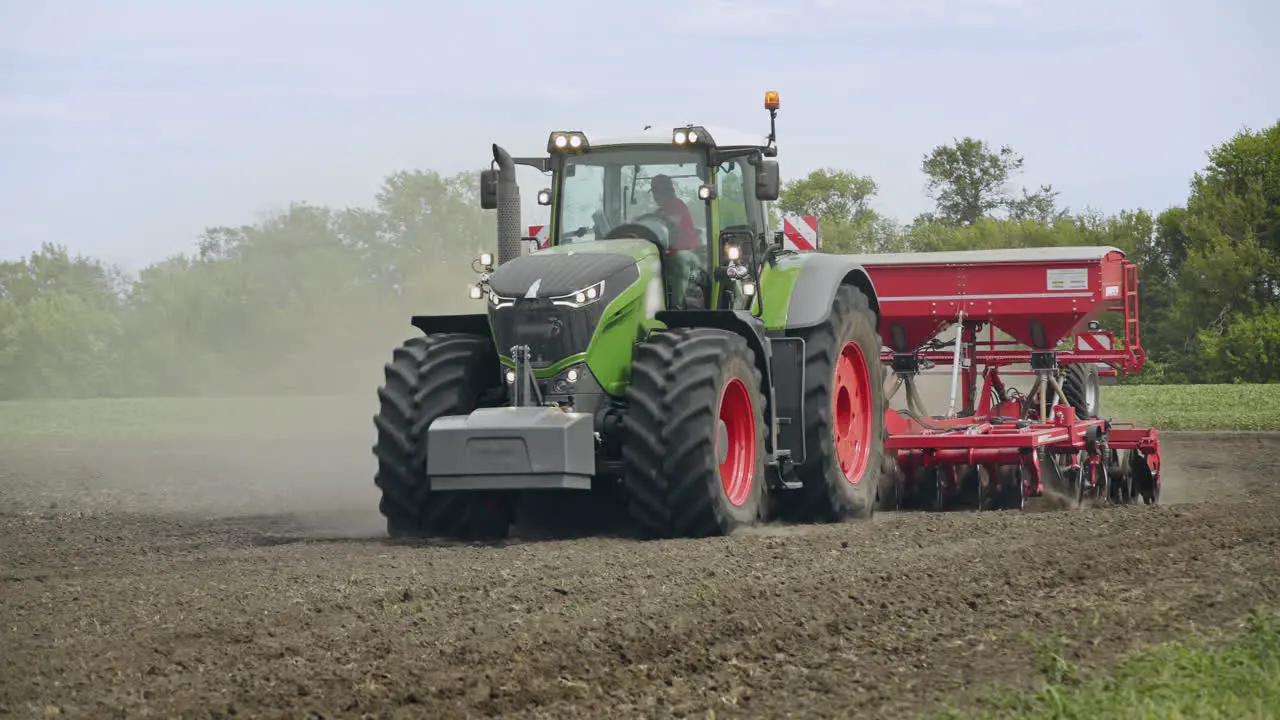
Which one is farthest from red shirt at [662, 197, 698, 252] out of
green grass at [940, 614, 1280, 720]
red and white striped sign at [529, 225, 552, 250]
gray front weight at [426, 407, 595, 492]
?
green grass at [940, 614, 1280, 720]

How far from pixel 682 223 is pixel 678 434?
188 cm

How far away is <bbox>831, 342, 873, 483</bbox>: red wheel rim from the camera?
463 inches

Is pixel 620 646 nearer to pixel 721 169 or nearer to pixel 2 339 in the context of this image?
pixel 721 169

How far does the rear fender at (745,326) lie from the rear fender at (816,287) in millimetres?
406

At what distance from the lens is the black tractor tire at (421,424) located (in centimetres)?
976

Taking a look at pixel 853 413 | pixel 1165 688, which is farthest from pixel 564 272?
pixel 1165 688

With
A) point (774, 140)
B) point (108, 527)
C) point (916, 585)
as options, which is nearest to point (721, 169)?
point (774, 140)

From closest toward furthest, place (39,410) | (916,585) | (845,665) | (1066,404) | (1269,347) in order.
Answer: (845,665)
(916,585)
(1066,404)
(39,410)
(1269,347)

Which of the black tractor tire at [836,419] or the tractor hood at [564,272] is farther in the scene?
the black tractor tire at [836,419]

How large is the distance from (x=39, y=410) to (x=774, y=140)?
85.9 feet

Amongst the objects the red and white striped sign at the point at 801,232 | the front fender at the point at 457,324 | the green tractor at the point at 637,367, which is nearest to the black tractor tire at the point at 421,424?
the green tractor at the point at 637,367

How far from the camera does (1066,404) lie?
14688 mm

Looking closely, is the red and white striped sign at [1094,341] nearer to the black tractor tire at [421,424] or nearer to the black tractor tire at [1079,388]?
the black tractor tire at [1079,388]

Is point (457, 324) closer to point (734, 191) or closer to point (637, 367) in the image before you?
point (637, 367)
